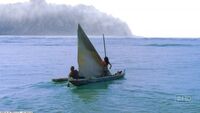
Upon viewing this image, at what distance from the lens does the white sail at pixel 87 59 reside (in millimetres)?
33969

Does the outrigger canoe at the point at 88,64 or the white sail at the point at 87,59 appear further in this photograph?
the white sail at the point at 87,59

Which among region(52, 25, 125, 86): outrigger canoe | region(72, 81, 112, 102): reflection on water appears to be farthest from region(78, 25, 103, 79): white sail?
region(72, 81, 112, 102): reflection on water

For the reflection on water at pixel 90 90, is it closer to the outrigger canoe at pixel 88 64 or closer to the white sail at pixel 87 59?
the outrigger canoe at pixel 88 64

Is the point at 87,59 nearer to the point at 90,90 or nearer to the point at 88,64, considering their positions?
the point at 88,64

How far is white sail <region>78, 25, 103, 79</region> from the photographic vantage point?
111 ft

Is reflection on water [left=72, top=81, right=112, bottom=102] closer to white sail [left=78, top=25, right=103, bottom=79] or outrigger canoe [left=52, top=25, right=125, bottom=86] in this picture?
outrigger canoe [left=52, top=25, right=125, bottom=86]

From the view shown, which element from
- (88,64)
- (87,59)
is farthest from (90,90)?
(87,59)

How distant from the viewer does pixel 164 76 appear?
43938 mm

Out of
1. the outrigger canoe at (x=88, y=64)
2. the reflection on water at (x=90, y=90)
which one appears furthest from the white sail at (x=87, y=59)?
the reflection on water at (x=90, y=90)

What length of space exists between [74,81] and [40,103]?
507cm

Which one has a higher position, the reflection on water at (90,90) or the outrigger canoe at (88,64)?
the outrigger canoe at (88,64)

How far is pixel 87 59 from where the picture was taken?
34.8 m

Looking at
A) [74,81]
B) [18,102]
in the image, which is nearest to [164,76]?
[74,81]

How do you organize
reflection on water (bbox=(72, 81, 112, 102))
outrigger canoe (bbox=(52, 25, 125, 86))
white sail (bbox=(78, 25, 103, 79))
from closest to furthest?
reflection on water (bbox=(72, 81, 112, 102)) → outrigger canoe (bbox=(52, 25, 125, 86)) → white sail (bbox=(78, 25, 103, 79))
